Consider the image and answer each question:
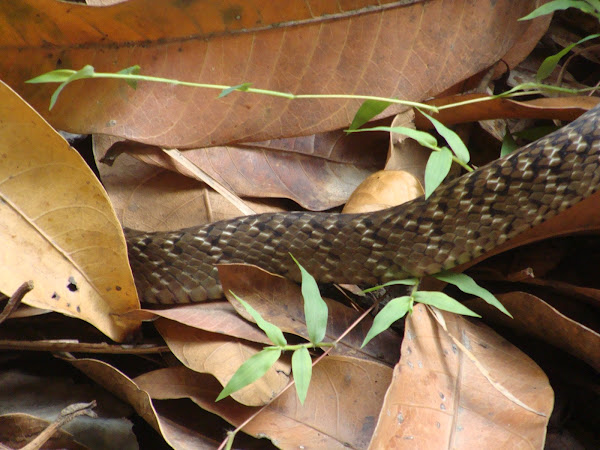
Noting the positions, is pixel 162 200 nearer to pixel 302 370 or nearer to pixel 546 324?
pixel 302 370

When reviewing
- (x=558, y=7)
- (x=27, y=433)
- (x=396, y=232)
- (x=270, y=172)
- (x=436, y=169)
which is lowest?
(x=27, y=433)

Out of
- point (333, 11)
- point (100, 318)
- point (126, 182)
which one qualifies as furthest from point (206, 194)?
point (333, 11)

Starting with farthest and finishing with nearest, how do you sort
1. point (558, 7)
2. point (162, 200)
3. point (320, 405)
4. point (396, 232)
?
point (162, 200), point (558, 7), point (396, 232), point (320, 405)

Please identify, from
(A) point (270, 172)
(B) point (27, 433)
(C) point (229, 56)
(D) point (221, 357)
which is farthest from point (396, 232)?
(B) point (27, 433)

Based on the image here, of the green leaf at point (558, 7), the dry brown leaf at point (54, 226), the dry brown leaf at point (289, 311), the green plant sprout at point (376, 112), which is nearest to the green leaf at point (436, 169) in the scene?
the green plant sprout at point (376, 112)

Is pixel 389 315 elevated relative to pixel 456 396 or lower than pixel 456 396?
elevated

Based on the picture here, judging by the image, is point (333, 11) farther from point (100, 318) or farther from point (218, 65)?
point (100, 318)

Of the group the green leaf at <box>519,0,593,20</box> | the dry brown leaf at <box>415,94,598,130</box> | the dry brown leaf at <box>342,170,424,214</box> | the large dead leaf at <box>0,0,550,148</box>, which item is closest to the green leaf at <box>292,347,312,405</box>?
the dry brown leaf at <box>342,170,424,214</box>

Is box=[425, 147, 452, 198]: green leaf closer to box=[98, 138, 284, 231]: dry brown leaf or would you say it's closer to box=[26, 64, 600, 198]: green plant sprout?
box=[26, 64, 600, 198]: green plant sprout
